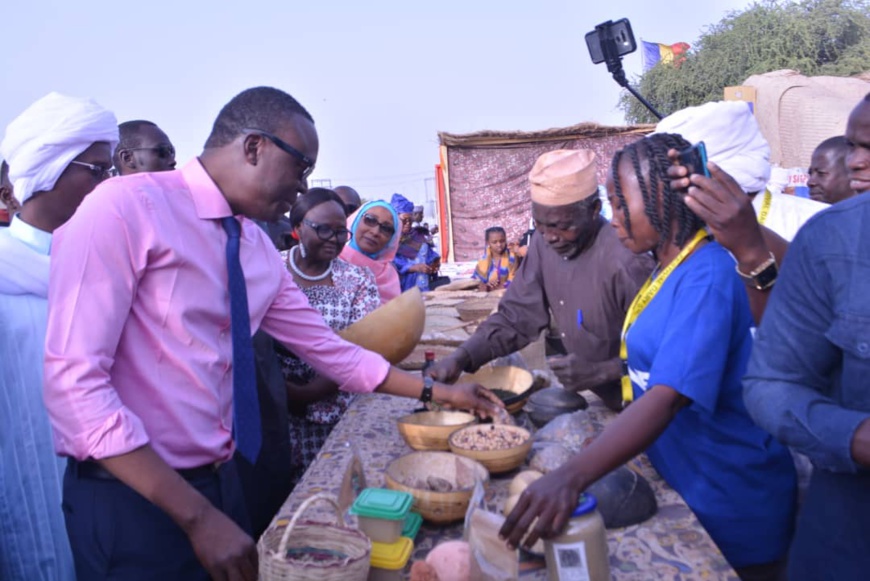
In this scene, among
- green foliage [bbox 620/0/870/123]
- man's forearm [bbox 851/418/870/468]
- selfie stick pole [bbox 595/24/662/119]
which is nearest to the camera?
Answer: man's forearm [bbox 851/418/870/468]

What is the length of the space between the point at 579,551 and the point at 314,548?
1.84 ft

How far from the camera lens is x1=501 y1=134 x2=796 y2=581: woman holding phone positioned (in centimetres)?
159

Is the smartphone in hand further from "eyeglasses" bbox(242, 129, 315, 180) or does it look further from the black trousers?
the black trousers

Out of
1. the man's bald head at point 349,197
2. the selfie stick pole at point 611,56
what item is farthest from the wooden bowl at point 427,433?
the selfie stick pole at point 611,56

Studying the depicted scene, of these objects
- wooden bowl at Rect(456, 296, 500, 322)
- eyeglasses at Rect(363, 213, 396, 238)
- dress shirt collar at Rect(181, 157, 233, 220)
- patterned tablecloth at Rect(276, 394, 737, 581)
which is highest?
dress shirt collar at Rect(181, 157, 233, 220)

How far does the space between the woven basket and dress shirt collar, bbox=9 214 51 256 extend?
1.38 m

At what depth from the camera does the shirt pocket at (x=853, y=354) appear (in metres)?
1.21

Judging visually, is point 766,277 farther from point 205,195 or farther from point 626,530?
point 205,195

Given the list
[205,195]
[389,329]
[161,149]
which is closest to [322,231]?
[389,329]

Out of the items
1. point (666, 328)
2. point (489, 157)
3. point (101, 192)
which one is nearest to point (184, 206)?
point (101, 192)

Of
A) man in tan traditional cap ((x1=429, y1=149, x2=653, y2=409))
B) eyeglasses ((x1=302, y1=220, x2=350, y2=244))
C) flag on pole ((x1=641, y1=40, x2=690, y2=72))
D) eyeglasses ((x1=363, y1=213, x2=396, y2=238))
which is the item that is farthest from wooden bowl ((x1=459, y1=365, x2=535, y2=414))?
flag on pole ((x1=641, y1=40, x2=690, y2=72))

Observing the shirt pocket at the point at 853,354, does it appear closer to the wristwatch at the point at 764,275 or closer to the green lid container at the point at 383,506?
the wristwatch at the point at 764,275

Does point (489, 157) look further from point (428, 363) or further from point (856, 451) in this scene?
point (856, 451)

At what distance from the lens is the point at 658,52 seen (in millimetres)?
25047
